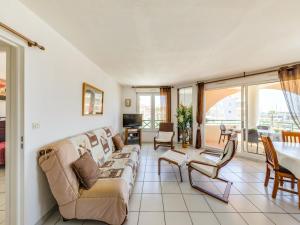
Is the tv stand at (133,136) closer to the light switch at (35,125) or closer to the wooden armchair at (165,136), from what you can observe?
the wooden armchair at (165,136)

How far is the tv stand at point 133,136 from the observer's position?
561cm

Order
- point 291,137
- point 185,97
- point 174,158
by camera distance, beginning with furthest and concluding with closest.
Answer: point 185,97, point 174,158, point 291,137

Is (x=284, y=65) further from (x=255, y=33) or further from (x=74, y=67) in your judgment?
(x=74, y=67)

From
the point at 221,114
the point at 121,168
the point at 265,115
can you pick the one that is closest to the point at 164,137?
the point at 221,114

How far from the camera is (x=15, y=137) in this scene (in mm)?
1537

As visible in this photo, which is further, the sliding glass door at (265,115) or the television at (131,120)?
the television at (131,120)

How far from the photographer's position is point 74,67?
2566mm

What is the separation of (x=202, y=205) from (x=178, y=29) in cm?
238

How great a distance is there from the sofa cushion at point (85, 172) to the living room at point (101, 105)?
1cm

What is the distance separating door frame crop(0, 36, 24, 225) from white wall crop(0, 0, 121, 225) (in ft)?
0.15

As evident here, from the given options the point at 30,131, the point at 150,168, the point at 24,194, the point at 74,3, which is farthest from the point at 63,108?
the point at 150,168

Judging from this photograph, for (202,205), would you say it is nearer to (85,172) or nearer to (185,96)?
(85,172)

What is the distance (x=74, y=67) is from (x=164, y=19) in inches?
64.8

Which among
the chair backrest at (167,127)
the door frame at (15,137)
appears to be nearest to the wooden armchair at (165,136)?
the chair backrest at (167,127)
